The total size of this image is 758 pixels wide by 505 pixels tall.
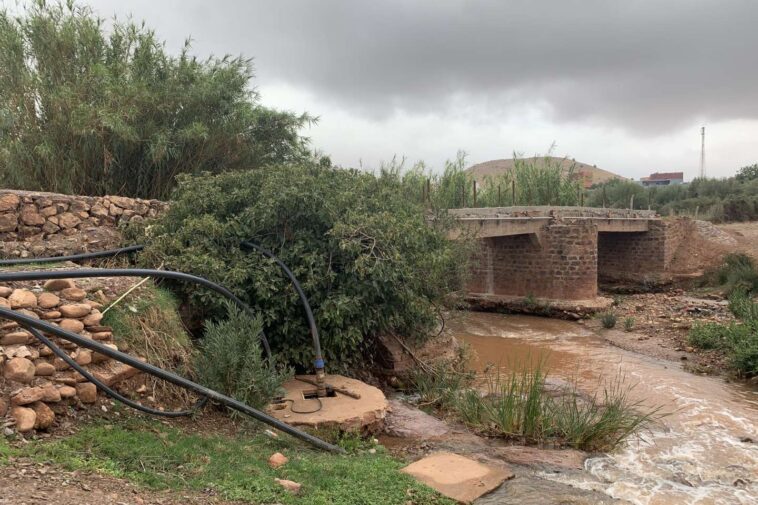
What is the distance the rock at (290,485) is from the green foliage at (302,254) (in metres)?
2.55

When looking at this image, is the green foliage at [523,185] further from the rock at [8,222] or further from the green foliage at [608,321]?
the rock at [8,222]

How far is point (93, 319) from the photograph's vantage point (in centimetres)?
477

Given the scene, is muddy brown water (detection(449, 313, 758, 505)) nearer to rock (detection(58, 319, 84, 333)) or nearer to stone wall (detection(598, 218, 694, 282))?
rock (detection(58, 319, 84, 333))

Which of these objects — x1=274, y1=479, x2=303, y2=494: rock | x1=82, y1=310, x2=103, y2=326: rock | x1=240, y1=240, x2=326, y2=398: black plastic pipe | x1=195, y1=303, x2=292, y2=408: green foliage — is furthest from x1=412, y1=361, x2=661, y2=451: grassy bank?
x1=82, y1=310, x2=103, y2=326: rock

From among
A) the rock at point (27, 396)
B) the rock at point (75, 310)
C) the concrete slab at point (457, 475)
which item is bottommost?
the concrete slab at point (457, 475)

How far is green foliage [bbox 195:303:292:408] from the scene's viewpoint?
4793mm

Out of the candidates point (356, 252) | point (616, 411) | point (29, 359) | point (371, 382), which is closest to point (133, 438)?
point (29, 359)

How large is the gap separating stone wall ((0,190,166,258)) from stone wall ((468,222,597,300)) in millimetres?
12325

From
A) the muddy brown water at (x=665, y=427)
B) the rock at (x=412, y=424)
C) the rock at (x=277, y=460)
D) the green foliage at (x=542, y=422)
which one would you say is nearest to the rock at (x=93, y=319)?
the rock at (x=277, y=460)

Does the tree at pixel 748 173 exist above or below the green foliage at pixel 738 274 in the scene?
above

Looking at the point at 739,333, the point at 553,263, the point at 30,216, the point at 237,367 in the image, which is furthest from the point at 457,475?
the point at 553,263

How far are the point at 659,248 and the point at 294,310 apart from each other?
2024cm

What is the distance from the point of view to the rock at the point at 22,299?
4.43m

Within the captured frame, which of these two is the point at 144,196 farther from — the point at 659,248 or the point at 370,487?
the point at 659,248
